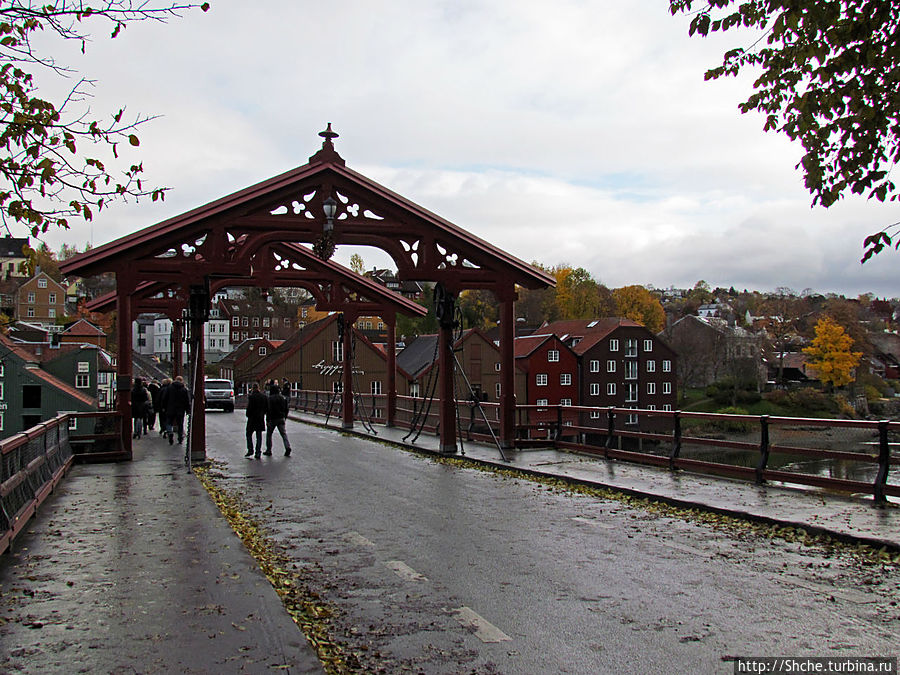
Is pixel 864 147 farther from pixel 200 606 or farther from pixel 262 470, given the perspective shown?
pixel 262 470

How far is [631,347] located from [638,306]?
3697cm

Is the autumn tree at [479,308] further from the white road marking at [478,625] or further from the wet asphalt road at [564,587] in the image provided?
the white road marking at [478,625]

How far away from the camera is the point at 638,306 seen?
372 ft

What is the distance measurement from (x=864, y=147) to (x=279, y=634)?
6.54 meters

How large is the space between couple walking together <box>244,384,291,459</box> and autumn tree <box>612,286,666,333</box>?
3822 inches

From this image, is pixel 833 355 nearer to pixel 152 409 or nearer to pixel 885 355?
pixel 885 355

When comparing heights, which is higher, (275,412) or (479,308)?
(479,308)

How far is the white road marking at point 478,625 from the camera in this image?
555 centimetres

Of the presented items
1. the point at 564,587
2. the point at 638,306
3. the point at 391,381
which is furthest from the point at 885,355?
the point at 564,587

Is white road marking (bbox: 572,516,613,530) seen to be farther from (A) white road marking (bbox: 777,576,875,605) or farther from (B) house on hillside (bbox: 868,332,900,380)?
(B) house on hillside (bbox: 868,332,900,380)

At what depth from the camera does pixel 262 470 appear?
15.6 metres

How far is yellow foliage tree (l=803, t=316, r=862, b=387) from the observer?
7631cm

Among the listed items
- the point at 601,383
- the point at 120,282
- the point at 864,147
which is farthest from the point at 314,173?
the point at 601,383

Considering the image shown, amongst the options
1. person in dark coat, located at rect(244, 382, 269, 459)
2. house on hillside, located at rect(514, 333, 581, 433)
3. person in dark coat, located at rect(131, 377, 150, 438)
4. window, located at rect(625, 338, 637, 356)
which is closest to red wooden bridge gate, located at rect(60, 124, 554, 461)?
person in dark coat, located at rect(244, 382, 269, 459)
